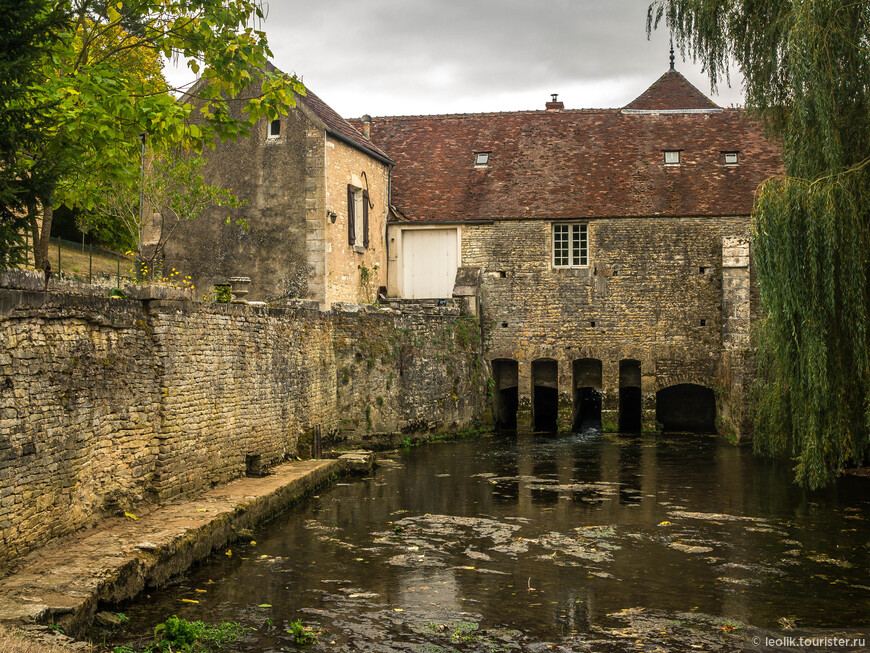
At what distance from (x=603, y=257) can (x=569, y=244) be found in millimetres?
1012

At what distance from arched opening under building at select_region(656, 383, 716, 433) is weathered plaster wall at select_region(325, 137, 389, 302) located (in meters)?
9.21

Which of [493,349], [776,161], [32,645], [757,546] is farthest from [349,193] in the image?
[32,645]

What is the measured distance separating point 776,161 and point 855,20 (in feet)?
42.9

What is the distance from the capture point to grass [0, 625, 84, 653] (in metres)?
5.20

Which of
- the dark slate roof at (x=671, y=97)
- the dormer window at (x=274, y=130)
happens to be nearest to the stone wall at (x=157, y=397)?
the dormer window at (x=274, y=130)

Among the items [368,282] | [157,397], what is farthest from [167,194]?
[157,397]

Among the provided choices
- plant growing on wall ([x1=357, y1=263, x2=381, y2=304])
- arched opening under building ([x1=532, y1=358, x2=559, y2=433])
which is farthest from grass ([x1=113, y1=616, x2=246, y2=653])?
arched opening under building ([x1=532, y1=358, x2=559, y2=433])

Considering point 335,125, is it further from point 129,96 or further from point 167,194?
point 129,96

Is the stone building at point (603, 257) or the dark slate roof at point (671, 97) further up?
the dark slate roof at point (671, 97)

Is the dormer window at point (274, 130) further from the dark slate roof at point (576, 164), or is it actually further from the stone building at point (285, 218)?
the dark slate roof at point (576, 164)

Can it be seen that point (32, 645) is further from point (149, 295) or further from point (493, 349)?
point (493, 349)

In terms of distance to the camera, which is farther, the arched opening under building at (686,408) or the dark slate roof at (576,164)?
the arched opening under building at (686,408)

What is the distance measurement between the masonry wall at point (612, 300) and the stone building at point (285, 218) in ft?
15.5

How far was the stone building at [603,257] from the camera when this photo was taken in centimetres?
2398
